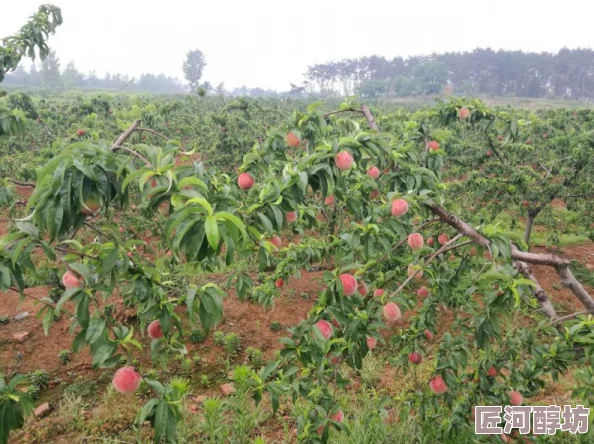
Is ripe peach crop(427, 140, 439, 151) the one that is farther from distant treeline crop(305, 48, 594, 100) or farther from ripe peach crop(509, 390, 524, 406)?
distant treeline crop(305, 48, 594, 100)

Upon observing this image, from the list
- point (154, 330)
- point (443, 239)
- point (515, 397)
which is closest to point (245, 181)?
point (154, 330)

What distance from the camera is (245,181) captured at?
5.66 ft

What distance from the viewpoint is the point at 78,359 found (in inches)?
144

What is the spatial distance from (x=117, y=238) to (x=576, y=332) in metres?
1.84

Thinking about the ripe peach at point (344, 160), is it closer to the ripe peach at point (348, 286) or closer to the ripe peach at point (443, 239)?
the ripe peach at point (348, 286)

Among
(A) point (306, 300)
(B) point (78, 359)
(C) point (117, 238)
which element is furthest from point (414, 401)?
(B) point (78, 359)

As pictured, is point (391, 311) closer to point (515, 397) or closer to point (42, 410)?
point (515, 397)

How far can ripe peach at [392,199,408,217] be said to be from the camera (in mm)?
1617

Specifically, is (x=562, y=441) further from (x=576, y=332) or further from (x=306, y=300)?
(x=306, y=300)

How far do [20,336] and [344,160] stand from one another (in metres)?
3.95

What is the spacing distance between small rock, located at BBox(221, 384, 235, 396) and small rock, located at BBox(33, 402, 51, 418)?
1.29 m

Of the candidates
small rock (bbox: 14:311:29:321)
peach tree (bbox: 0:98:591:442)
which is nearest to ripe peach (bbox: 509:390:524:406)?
peach tree (bbox: 0:98:591:442)

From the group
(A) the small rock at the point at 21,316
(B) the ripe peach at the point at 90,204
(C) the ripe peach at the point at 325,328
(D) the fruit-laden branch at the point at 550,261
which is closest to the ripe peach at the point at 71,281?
(B) the ripe peach at the point at 90,204

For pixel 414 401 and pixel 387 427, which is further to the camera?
pixel 387 427
